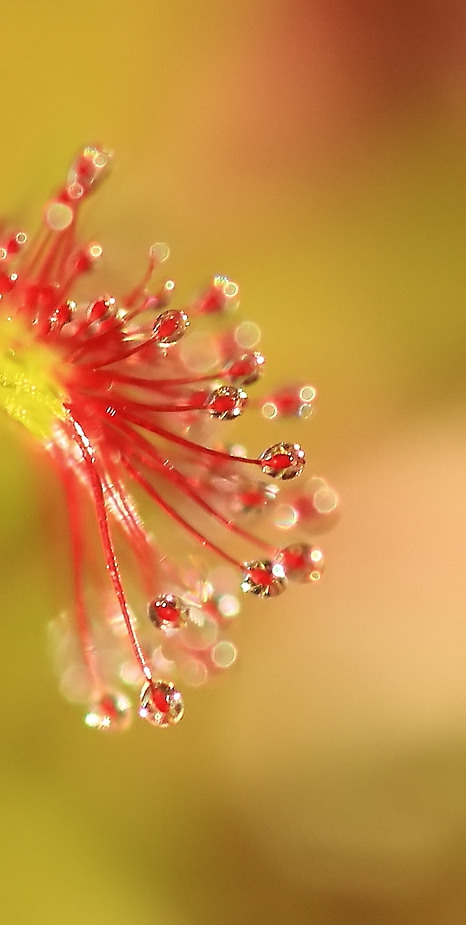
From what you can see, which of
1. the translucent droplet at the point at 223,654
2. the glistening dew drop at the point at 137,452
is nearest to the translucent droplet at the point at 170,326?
the glistening dew drop at the point at 137,452

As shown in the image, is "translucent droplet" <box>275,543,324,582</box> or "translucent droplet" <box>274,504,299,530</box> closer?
"translucent droplet" <box>275,543,324,582</box>

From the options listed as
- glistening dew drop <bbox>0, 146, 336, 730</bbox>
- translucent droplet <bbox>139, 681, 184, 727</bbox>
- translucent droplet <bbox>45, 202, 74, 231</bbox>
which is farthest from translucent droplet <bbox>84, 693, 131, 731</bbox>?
translucent droplet <bbox>45, 202, 74, 231</bbox>

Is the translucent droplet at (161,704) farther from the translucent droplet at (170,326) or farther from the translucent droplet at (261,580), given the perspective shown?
the translucent droplet at (170,326)

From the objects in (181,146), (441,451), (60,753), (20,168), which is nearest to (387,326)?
(441,451)

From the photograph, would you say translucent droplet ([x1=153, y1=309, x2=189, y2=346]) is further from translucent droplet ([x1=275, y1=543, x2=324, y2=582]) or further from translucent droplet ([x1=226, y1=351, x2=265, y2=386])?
translucent droplet ([x1=275, y1=543, x2=324, y2=582])

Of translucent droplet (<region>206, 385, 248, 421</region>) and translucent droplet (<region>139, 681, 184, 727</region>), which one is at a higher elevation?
translucent droplet (<region>206, 385, 248, 421</region>)

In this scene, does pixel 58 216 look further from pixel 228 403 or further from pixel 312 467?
pixel 312 467
